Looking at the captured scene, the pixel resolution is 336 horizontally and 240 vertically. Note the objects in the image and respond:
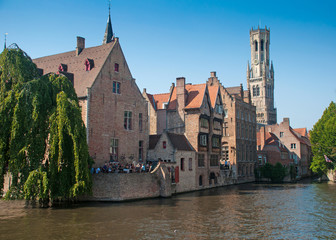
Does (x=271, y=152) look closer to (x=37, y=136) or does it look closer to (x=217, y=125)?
(x=217, y=125)

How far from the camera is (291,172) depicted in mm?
59656

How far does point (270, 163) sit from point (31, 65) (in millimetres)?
44162

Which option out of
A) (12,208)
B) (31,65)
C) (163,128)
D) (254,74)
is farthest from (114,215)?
(254,74)

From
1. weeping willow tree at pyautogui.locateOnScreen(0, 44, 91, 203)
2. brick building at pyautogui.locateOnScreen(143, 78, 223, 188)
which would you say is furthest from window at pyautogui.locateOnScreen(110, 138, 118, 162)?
brick building at pyautogui.locateOnScreen(143, 78, 223, 188)

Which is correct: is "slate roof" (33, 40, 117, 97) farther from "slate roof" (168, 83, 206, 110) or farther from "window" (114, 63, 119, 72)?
"slate roof" (168, 83, 206, 110)

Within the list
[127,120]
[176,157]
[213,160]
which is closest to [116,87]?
[127,120]

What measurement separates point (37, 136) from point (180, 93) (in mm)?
23061

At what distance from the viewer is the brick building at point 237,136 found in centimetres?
5525

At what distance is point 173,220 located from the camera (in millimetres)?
22547

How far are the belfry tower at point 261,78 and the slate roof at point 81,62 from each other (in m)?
109

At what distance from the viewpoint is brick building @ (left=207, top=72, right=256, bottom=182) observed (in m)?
55.2

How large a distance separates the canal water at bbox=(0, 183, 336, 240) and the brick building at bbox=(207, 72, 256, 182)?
78.1 feet

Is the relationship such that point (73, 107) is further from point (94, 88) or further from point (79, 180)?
point (94, 88)

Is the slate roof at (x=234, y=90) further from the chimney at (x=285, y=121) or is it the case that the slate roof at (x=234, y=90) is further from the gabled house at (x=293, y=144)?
the chimney at (x=285, y=121)
